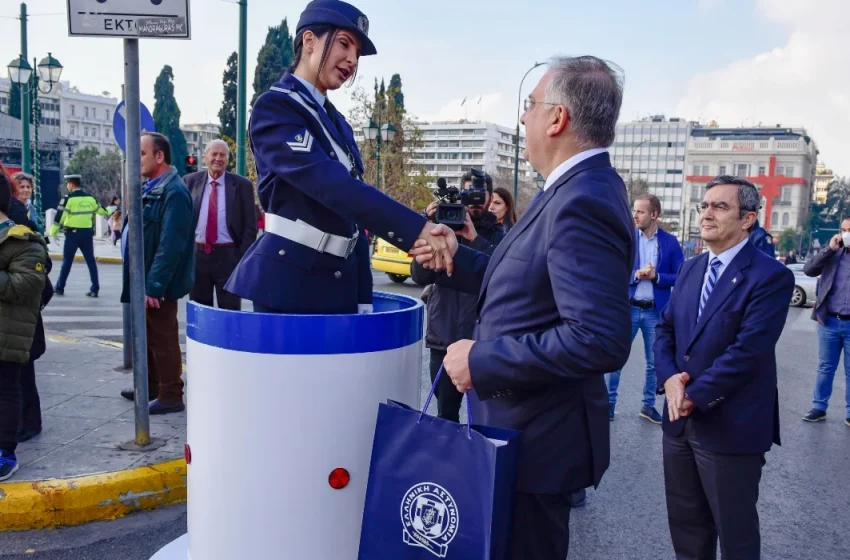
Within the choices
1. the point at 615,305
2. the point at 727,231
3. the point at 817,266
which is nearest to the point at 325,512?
the point at 615,305

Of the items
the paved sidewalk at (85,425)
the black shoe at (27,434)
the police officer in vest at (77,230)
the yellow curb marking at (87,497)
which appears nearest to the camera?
the yellow curb marking at (87,497)

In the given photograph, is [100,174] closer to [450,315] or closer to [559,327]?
[450,315]

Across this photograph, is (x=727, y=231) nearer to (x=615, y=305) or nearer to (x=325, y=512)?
(x=615, y=305)

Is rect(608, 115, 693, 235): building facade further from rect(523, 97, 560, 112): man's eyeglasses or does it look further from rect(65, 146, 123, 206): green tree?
rect(523, 97, 560, 112): man's eyeglasses

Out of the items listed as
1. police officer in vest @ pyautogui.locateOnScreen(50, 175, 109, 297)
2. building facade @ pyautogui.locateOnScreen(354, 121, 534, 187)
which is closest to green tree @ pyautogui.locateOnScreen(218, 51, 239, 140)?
police officer in vest @ pyautogui.locateOnScreen(50, 175, 109, 297)

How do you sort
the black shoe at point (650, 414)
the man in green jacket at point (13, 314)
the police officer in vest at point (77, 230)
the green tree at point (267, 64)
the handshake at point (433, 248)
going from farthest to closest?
the green tree at point (267, 64)
the police officer in vest at point (77, 230)
the black shoe at point (650, 414)
the man in green jacket at point (13, 314)
the handshake at point (433, 248)

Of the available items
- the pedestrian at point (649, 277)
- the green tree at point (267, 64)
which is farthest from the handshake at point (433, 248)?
the green tree at point (267, 64)

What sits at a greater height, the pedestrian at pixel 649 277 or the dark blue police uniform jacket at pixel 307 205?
the dark blue police uniform jacket at pixel 307 205

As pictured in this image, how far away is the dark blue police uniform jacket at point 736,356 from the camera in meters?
2.87

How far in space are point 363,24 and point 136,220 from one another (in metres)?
2.11

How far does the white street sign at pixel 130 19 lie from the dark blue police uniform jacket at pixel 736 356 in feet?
9.58

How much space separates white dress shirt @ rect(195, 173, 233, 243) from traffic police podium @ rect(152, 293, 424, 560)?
4.07m

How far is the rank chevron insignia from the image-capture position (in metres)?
2.26

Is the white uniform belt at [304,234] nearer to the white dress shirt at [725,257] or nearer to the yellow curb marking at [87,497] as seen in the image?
the white dress shirt at [725,257]
